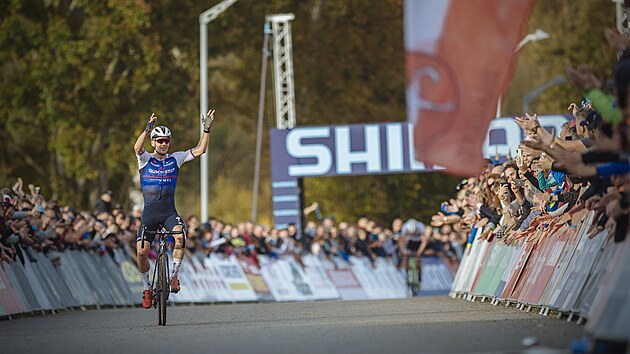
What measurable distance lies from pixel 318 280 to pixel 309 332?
2415 cm

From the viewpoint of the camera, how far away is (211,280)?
3612cm

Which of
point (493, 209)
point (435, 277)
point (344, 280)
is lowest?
point (435, 277)

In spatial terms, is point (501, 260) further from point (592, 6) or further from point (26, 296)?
point (592, 6)

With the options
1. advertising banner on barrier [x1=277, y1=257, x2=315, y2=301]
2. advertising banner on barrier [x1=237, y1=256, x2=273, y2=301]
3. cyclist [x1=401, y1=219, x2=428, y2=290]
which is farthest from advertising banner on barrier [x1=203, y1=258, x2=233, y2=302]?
cyclist [x1=401, y1=219, x2=428, y2=290]

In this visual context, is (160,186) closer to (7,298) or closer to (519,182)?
(7,298)

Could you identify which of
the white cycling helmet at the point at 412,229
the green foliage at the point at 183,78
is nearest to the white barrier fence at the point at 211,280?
the white cycling helmet at the point at 412,229

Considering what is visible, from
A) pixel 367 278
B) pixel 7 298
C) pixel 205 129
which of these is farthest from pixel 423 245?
pixel 205 129

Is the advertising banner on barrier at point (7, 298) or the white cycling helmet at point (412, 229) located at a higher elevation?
the advertising banner on barrier at point (7, 298)

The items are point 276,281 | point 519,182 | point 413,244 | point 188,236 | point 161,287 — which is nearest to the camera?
point 161,287

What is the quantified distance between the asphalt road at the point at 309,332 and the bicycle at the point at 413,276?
18826mm

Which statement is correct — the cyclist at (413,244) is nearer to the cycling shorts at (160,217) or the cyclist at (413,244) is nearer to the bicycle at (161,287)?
the cycling shorts at (160,217)

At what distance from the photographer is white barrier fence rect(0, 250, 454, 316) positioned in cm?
2545

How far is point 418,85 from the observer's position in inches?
755

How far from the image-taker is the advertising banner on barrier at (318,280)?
39.8m
